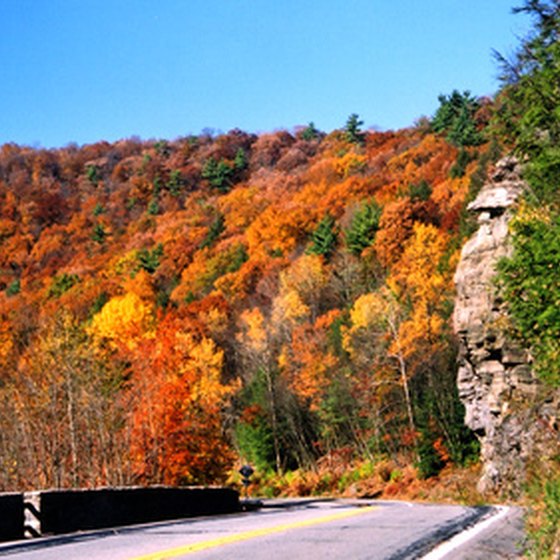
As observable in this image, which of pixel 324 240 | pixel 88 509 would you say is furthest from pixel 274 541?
pixel 324 240

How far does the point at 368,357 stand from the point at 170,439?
1942cm

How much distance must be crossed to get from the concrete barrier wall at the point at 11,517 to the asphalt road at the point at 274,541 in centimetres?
77

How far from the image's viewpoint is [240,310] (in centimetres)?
6284

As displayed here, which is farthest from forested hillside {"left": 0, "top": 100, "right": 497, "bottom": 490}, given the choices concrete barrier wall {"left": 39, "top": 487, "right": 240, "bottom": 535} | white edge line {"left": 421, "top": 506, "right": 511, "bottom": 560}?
white edge line {"left": 421, "top": 506, "right": 511, "bottom": 560}

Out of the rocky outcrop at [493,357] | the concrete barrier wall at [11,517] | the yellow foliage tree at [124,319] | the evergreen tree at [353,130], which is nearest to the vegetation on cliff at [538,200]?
the rocky outcrop at [493,357]

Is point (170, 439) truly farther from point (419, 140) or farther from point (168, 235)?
point (419, 140)

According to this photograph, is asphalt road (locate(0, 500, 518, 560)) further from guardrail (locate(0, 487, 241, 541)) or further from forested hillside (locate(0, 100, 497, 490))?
forested hillside (locate(0, 100, 497, 490))

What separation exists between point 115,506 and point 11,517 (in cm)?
202

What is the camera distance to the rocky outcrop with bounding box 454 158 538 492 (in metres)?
23.6

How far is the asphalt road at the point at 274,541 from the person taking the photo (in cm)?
661

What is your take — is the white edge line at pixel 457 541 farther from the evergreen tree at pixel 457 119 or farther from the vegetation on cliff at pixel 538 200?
the evergreen tree at pixel 457 119

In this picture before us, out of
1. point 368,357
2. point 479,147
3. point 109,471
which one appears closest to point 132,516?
point 109,471

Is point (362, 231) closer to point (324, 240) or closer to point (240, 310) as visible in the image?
point (324, 240)

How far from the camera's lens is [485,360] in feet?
84.2
